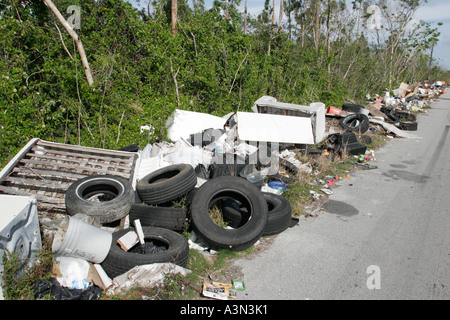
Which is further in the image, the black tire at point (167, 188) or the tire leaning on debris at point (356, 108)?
the tire leaning on debris at point (356, 108)

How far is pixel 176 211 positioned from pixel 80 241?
132 centimetres

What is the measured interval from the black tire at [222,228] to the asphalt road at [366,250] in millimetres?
311

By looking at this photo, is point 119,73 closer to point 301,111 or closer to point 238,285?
point 301,111

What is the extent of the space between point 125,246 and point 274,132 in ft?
16.9

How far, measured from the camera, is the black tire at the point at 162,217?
4.46m

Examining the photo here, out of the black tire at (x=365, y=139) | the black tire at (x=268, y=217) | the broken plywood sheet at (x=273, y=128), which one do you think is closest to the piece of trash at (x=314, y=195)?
the black tire at (x=268, y=217)

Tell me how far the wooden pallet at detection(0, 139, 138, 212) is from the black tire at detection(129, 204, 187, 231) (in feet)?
2.33

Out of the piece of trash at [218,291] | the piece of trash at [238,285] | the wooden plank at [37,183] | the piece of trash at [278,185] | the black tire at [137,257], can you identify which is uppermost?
the wooden plank at [37,183]

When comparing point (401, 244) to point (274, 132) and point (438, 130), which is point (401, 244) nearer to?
point (274, 132)

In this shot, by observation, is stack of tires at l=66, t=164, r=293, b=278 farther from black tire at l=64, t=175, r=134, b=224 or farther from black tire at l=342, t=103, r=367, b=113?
black tire at l=342, t=103, r=367, b=113

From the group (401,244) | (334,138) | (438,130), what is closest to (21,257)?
(401,244)

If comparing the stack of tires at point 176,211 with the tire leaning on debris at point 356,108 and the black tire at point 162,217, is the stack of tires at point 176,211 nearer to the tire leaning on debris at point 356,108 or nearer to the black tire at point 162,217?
the black tire at point 162,217

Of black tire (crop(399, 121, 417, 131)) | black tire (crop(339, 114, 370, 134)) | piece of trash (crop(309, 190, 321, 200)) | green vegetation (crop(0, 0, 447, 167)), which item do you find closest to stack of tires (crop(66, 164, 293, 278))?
piece of trash (crop(309, 190, 321, 200))

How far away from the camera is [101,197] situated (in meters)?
4.85
